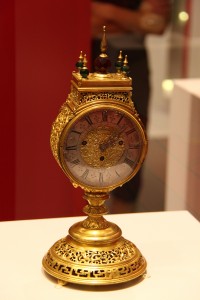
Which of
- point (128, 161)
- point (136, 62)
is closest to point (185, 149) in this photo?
point (136, 62)

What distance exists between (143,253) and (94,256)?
163 millimetres

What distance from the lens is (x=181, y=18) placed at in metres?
3.37

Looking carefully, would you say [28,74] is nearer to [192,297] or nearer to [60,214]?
[60,214]

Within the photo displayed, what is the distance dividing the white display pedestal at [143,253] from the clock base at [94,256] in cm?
2

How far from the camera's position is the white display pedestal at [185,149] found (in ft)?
8.20

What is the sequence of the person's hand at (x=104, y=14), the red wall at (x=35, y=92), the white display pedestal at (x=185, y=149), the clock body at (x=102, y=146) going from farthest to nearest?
the person's hand at (x=104, y=14)
the white display pedestal at (x=185, y=149)
the red wall at (x=35, y=92)
the clock body at (x=102, y=146)

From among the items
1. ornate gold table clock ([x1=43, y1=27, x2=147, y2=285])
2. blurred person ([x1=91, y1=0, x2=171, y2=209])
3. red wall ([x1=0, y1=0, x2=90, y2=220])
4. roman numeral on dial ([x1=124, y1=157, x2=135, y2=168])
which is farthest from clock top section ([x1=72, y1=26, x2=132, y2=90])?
blurred person ([x1=91, y1=0, x2=171, y2=209])

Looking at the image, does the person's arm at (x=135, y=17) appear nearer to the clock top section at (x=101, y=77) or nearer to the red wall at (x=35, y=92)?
the red wall at (x=35, y=92)

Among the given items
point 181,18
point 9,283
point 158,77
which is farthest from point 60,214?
point 158,77

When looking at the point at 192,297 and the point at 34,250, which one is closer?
the point at 192,297

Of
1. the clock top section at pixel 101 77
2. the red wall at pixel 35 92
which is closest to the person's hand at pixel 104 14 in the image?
the red wall at pixel 35 92

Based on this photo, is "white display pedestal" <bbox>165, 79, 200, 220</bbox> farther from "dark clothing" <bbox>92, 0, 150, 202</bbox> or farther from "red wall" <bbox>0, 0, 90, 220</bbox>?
"red wall" <bbox>0, 0, 90, 220</bbox>

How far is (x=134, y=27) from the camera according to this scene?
2934mm

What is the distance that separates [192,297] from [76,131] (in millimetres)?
338
